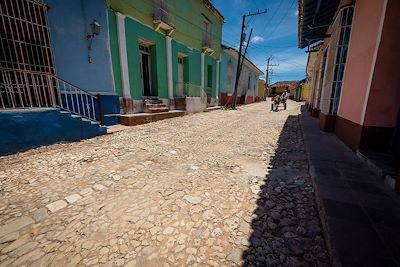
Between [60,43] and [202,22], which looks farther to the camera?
[202,22]

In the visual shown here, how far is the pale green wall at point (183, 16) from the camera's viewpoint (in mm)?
7592

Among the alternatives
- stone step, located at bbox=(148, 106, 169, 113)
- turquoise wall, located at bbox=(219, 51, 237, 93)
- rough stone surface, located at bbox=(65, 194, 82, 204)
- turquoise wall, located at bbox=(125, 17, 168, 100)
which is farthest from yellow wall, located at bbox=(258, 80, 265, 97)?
rough stone surface, located at bbox=(65, 194, 82, 204)

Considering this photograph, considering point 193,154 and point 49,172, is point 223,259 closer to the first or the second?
point 193,154

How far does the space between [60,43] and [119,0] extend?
314cm

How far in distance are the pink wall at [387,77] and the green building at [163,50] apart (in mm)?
7871

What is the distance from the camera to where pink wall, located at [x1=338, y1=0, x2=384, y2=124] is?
3.24m

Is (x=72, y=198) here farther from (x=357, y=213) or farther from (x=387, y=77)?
(x=387, y=77)

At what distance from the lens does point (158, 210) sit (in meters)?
2.12

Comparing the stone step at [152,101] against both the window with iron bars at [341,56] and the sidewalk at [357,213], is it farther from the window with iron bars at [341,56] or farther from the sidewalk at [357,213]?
the sidewalk at [357,213]

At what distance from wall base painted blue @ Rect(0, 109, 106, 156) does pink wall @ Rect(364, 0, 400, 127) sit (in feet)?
22.5

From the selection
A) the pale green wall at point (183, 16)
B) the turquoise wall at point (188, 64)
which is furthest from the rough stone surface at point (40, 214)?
the turquoise wall at point (188, 64)

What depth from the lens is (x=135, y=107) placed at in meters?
8.32

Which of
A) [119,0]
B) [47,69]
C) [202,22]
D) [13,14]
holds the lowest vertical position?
[47,69]

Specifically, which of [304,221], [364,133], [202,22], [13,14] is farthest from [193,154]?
[202,22]
